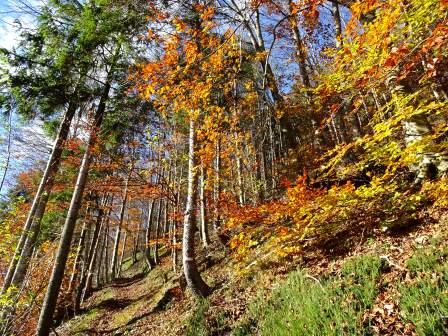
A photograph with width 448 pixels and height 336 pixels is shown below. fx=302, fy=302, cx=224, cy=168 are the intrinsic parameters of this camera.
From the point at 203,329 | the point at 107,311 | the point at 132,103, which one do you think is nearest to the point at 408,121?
the point at 203,329

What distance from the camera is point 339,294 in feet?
13.5

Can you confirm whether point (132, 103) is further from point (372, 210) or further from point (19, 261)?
point (372, 210)

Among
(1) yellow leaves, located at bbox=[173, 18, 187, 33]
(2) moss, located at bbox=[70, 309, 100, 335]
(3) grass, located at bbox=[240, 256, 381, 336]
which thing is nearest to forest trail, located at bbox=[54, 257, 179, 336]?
(2) moss, located at bbox=[70, 309, 100, 335]

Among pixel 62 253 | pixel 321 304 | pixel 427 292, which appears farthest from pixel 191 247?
pixel 427 292

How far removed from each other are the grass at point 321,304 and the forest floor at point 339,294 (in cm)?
2

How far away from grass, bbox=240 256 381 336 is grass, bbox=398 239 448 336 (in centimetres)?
47

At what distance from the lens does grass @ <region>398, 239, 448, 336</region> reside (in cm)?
277

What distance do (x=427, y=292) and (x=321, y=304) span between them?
4.15ft

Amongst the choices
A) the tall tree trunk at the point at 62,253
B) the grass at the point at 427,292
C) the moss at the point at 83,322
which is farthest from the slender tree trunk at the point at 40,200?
the grass at the point at 427,292

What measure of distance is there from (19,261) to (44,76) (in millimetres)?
5687

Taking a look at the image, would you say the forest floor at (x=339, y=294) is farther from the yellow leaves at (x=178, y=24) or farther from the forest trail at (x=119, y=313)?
the yellow leaves at (x=178, y=24)

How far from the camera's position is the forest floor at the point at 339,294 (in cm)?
320

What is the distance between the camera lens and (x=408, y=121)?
5.55 m

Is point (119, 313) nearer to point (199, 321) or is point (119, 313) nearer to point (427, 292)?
point (199, 321)
